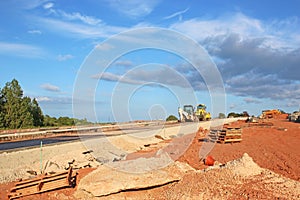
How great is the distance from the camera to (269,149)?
61.2 ft

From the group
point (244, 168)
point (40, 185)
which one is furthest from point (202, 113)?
point (40, 185)

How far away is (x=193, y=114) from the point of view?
4581 centimetres

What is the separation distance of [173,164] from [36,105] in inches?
1854

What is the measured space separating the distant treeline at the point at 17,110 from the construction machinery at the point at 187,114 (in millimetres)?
14157

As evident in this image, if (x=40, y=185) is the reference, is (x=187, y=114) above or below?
above

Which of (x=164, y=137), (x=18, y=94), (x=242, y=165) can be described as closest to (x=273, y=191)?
(x=242, y=165)

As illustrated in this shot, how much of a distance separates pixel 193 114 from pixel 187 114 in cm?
106

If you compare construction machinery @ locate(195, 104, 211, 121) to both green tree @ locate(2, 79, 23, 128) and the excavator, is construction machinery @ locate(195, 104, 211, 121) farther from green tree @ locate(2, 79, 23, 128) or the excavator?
green tree @ locate(2, 79, 23, 128)

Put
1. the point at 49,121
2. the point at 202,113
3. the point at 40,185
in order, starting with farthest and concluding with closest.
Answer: the point at 49,121, the point at 202,113, the point at 40,185

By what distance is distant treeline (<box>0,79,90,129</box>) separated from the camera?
46816mm

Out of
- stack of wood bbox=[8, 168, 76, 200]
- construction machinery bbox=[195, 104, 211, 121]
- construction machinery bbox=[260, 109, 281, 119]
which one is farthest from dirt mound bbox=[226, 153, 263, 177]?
construction machinery bbox=[260, 109, 281, 119]

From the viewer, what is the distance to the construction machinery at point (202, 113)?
47.7 metres

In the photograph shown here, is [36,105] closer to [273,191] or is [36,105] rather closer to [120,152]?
[120,152]

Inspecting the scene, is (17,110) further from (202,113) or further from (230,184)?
(230,184)
